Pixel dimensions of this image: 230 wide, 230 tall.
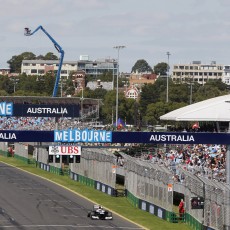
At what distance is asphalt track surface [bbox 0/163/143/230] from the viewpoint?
186 feet

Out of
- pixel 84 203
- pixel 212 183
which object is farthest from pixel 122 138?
pixel 84 203

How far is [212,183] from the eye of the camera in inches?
1875

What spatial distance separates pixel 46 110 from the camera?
352ft

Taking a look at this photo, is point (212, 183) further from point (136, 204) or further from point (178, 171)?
point (136, 204)

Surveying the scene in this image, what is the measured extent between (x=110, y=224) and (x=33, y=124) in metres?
79.5

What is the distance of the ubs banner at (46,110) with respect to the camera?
10619cm

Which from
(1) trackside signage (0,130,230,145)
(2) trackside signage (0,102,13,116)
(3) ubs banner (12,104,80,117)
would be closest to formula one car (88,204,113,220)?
(1) trackside signage (0,130,230,145)

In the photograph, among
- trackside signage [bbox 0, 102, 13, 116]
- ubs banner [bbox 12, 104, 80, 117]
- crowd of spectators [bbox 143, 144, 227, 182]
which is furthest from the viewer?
trackside signage [bbox 0, 102, 13, 116]

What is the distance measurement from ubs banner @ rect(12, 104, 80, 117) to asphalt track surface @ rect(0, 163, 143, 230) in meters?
12.3

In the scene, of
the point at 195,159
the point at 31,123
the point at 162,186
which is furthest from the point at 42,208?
the point at 31,123

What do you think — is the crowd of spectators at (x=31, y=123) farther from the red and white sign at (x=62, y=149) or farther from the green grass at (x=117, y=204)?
the red and white sign at (x=62, y=149)

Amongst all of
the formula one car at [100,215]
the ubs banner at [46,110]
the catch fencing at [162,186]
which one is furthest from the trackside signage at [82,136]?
the ubs banner at [46,110]

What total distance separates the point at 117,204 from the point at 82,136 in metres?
10.9

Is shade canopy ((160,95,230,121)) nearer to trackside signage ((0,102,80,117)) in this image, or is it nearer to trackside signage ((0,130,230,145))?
trackside signage ((0,130,230,145))
